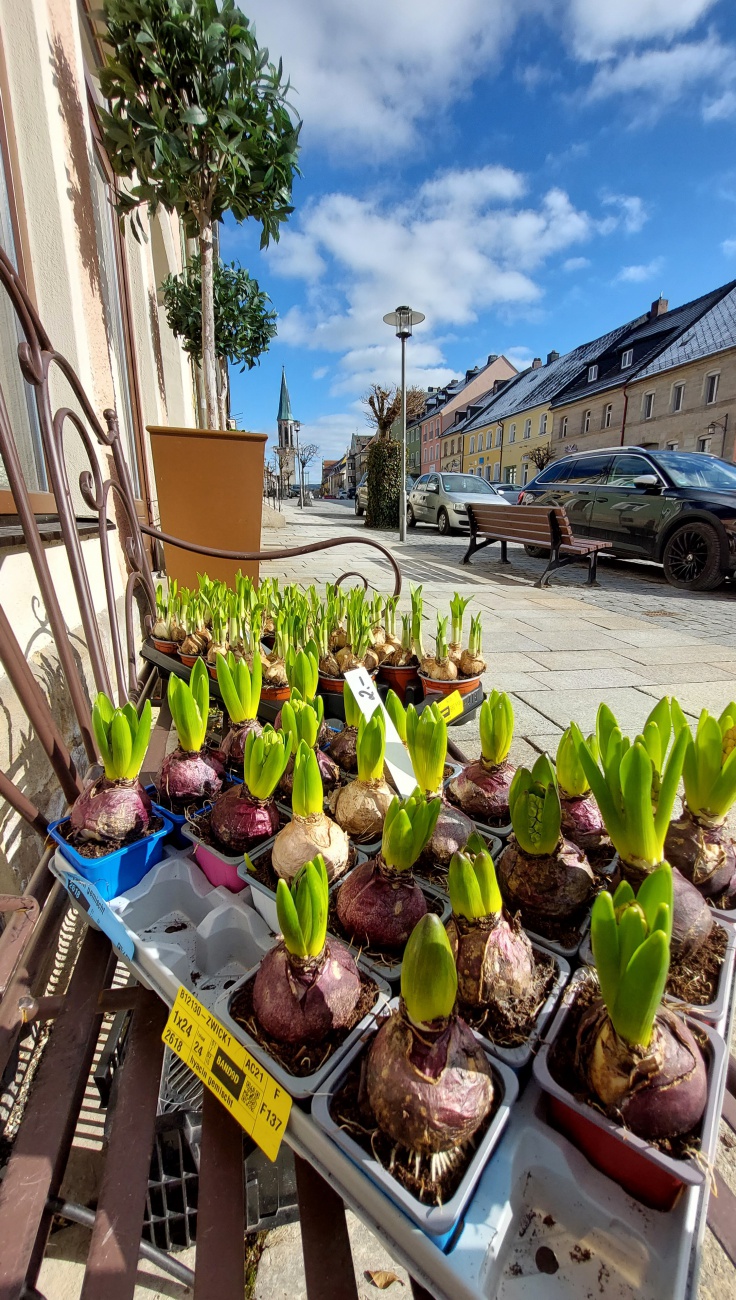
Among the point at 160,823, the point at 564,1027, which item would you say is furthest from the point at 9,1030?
the point at 564,1027

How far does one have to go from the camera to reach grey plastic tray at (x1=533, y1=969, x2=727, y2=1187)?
1.73ft

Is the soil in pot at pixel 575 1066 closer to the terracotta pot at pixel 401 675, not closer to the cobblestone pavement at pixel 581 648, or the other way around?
the cobblestone pavement at pixel 581 648

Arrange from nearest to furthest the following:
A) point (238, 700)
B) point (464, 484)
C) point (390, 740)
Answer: point (390, 740) → point (238, 700) → point (464, 484)

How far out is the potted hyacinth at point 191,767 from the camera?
3.83 feet

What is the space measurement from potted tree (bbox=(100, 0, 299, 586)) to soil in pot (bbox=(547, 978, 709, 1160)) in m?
3.55

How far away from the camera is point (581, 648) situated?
430 cm

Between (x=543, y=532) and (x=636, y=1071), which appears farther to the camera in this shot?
(x=543, y=532)

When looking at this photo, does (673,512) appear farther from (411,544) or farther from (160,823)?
(160,823)

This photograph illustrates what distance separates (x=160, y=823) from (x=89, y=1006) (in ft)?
1.11

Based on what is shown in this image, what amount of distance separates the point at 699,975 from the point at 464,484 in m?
14.0

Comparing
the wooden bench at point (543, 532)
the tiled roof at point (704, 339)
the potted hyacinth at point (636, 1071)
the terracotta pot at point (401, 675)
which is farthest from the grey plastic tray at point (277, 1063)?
the tiled roof at point (704, 339)

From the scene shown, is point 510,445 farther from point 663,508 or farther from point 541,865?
point 541,865

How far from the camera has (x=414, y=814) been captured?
2.58 feet

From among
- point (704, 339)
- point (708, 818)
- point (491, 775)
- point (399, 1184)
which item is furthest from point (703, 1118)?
point (704, 339)
